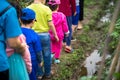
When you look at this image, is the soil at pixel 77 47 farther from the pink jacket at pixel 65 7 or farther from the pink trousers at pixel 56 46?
the pink jacket at pixel 65 7

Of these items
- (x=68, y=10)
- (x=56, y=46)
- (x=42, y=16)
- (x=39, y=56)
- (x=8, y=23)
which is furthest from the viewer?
(x=68, y=10)

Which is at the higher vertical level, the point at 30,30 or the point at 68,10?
the point at 30,30

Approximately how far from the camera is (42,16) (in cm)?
471

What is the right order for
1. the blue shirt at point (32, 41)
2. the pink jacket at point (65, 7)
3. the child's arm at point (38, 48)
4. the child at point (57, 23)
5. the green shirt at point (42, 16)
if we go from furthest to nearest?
the pink jacket at point (65, 7) < the child at point (57, 23) < the green shirt at point (42, 16) < the child's arm at point (38, 48) < the blue shirt at point (32, 41)

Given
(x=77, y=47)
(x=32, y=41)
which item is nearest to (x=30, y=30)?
(x=32, y=41)

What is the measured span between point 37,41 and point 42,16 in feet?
1.92

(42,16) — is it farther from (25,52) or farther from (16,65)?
(16,65)

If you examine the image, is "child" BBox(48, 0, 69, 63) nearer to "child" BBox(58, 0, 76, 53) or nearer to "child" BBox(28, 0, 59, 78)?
"child" BBox(28, 0, 59, 78)

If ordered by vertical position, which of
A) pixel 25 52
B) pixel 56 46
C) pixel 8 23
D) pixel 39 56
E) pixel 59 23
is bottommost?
pixel 56 46

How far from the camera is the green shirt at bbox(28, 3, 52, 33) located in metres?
4.65

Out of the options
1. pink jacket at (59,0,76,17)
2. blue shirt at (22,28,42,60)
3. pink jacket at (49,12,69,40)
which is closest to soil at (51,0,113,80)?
pink jacket at (49,12,69,40)

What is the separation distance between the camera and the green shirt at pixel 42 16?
465 centimetres

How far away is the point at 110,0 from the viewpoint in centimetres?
1155

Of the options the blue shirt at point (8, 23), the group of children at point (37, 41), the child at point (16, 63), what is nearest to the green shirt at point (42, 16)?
the group of children at point (37, 41)
